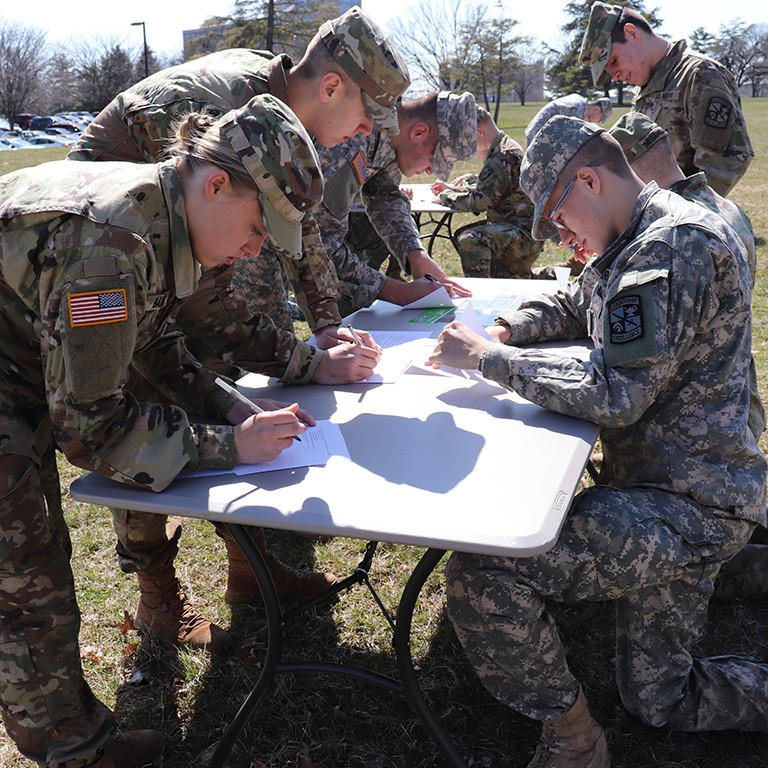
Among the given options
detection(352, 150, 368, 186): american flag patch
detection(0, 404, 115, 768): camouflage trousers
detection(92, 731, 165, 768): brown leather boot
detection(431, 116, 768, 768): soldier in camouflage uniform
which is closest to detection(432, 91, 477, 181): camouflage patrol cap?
detection(352, 150, 368, 186): american flag patch

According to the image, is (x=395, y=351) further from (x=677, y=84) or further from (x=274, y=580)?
(x=677, y=84)

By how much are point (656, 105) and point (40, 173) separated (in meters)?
3.98

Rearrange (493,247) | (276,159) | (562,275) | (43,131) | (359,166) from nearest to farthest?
(276,159)
(359,166)
(562,275)
(493,247)
(43,131)

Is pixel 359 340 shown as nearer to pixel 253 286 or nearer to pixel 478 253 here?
pixel 253 286

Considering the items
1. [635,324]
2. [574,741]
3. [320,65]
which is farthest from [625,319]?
[320,65]

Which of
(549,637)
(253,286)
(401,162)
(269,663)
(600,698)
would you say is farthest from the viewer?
(401,162)

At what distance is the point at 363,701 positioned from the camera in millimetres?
2361

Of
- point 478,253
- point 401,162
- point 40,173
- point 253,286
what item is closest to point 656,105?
point 478,253

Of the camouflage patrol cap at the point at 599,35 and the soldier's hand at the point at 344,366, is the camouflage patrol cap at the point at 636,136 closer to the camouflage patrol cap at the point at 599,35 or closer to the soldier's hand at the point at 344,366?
the soldier's hand at the point at 344,366

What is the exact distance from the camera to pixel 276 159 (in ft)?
5.06

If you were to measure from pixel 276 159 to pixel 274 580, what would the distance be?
5.50 feet

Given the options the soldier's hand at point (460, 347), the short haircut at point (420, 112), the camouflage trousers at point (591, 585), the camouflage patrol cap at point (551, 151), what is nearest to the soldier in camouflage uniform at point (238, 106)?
the soldier's hand at point (460, 347)

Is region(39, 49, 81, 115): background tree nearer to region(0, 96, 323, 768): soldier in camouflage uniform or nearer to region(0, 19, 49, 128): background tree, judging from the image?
region(0, 19, 49, 128): background tree

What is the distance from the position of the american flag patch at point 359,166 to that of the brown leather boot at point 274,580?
148cm
